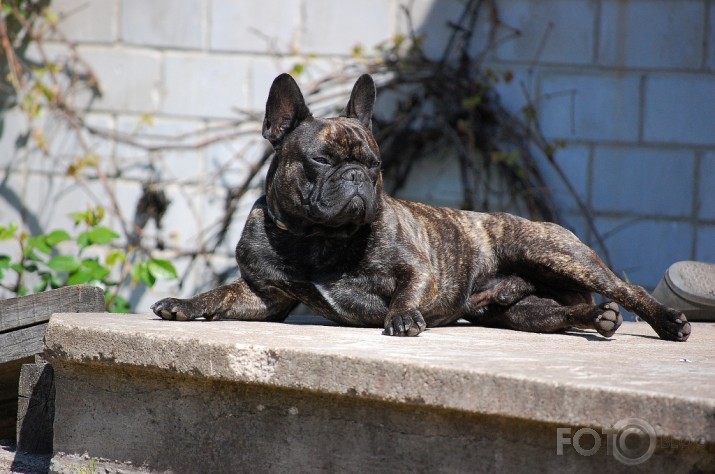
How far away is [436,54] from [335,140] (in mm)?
2434

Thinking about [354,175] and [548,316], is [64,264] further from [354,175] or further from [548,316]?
[548,316]

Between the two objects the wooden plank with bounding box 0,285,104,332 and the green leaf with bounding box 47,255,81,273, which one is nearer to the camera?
the wooden plank with bounding box 0,285,104,332

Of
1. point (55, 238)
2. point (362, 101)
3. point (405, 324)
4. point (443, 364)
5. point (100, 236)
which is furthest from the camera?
point (100, 236)

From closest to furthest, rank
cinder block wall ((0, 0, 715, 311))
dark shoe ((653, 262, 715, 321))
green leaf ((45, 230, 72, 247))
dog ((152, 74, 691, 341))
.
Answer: dog ((152, 74, 691, 341)) < dark shoe ((653, 262, 715, 321)) < green leaf ((45, 230, 72, 247)) < cinder block wall ((0, 0, 715, 311))

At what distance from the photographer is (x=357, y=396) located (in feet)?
8.66

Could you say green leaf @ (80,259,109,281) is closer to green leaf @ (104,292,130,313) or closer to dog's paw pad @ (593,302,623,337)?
green leaf @ (104,292,130,313)

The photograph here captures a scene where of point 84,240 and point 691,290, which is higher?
point 84,240

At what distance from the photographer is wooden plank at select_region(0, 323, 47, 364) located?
12.2 ft

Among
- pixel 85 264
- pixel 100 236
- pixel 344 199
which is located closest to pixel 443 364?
pixel 344 199

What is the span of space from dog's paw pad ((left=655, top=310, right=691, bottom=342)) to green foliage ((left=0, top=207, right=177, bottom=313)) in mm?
2756

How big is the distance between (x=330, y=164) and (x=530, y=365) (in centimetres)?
138

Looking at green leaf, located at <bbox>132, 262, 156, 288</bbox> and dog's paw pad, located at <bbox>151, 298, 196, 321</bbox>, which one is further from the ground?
dog's paw pad, located at <bbox>151, 298, 196, 321</bbox>

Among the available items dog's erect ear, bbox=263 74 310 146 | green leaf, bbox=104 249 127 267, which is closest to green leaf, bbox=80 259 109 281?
green leaf, bbox=104 249 127 267

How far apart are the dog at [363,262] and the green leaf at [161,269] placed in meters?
1.41
